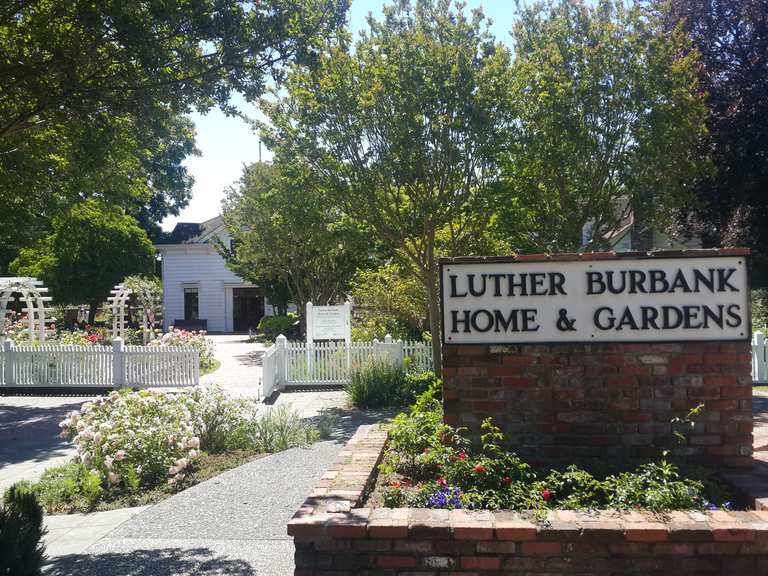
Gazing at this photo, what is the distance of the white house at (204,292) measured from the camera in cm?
4162

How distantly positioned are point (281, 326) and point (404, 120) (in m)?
20.3

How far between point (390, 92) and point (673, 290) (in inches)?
334

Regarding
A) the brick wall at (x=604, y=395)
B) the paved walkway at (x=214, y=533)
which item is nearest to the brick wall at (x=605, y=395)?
the brick wall at (x=604, y=395)

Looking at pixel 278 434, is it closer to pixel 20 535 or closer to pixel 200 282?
pixel 20 535

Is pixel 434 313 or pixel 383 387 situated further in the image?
pixel 434 313

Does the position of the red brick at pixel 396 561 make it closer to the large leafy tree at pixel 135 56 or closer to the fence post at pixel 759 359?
the large leafy tree at pixel 135 56

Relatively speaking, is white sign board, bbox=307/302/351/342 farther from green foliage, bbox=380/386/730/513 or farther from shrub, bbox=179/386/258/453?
green foliage, bbox=380/386/730/513

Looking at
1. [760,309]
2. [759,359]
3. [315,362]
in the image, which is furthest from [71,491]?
[760,309]

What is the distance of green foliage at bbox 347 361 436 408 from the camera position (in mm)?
12617

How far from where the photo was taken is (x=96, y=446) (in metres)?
7.09

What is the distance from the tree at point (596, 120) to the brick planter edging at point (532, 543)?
9.79 m

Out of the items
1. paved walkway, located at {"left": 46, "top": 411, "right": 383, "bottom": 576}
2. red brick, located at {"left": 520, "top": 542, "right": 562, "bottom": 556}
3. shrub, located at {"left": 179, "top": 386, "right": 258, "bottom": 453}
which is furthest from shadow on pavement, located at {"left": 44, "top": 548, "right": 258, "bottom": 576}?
shrub, located at {"left": 179, "top": 386, "right": 258, "bottom": 453}

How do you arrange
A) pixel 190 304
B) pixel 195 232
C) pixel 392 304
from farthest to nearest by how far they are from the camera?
pixel 195 232 → pixel 190 304 → pixel 392 304

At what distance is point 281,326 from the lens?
3114cm
